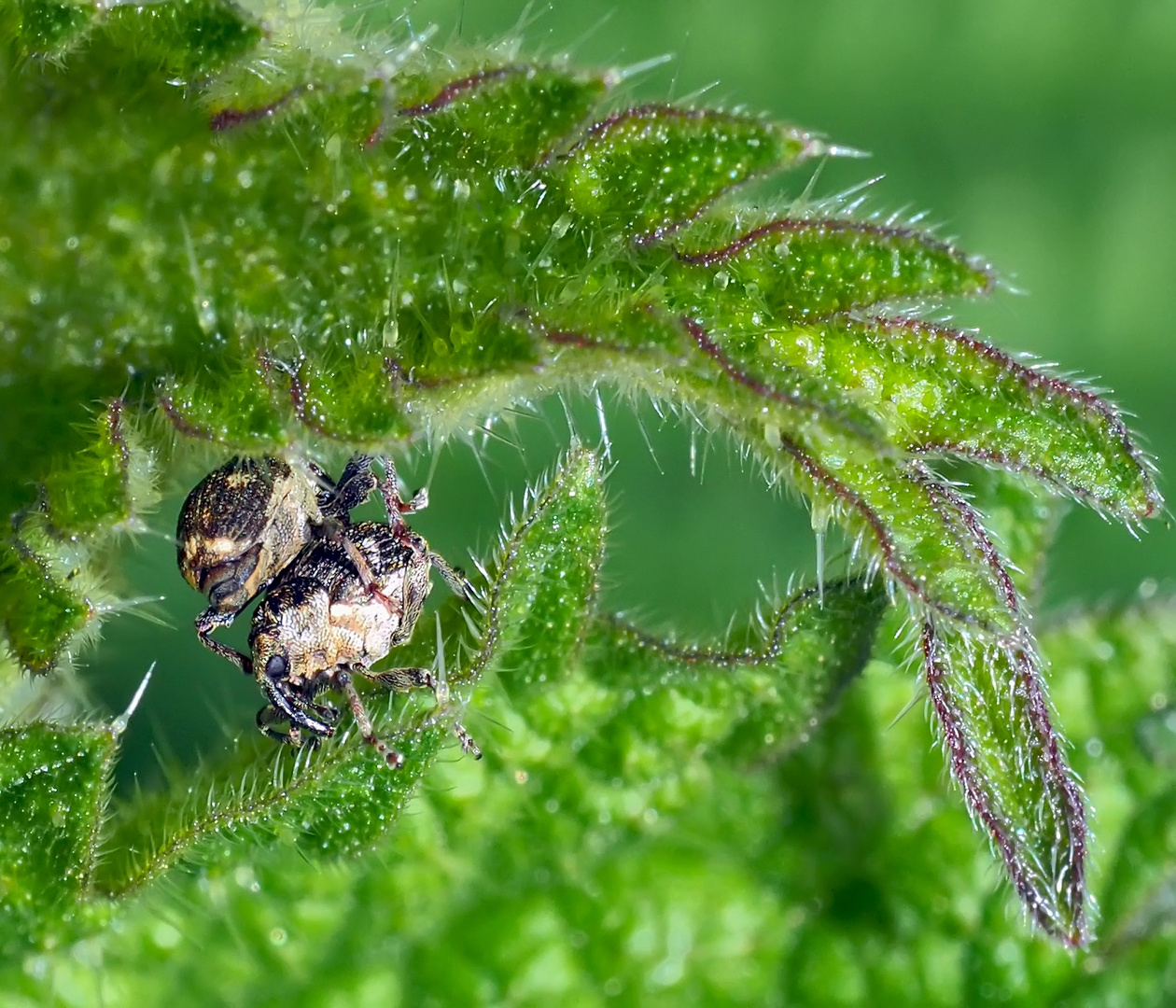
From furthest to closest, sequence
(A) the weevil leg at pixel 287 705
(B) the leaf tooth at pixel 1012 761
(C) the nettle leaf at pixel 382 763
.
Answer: (A) the weevil leg at pixel 287 705 → (C) the nettle leaf at pixel 382 763 → (B) the leaf tooth at pixel 1012 761

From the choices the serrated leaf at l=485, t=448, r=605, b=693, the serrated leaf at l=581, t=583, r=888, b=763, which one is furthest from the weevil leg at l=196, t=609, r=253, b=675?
the serrated leaf at l=581, t=583, r=888, b=763

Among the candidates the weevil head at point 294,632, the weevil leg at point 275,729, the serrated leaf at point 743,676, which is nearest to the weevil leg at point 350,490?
the weevil head at point 294,632

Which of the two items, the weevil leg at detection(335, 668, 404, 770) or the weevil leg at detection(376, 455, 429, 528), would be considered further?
the weevil leg at detection(376, 455, 429, 528)

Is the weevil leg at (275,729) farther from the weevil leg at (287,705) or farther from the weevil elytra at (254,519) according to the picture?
the weevil elytra at (254,519)

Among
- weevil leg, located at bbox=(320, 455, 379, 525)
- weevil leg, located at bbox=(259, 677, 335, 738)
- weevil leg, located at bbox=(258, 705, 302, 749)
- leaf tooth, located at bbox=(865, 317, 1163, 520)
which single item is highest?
leaf tooth, located at bbox=(865, 317, 1163, 520)

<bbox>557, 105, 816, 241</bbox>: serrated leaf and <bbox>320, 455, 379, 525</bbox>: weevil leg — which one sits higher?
<bbox>557, 105, 816, 241</bbox>: serrated leaf

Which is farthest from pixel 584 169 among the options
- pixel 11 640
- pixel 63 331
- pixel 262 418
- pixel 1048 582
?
pixel 1048 582

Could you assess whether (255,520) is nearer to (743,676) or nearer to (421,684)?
(421,684)

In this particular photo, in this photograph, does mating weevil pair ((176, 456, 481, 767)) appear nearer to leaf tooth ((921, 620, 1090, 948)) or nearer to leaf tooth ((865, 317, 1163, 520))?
leaf tooth ((921, 620, 1090, 948))
